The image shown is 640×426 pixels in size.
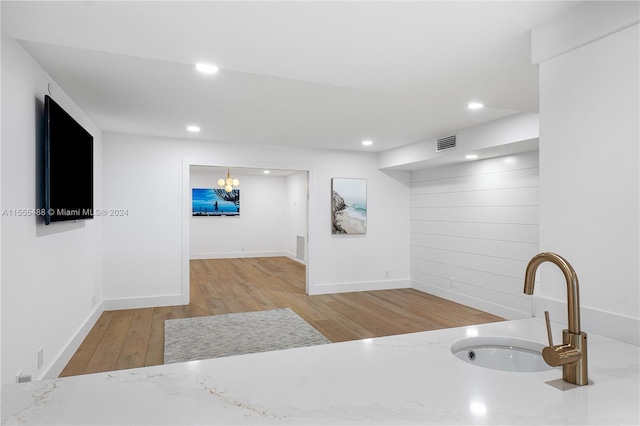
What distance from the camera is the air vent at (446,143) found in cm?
487

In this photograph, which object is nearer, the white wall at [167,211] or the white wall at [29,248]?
the white wall at [29,248]

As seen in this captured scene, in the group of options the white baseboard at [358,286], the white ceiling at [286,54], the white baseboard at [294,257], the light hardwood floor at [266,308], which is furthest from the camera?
the white baseboard at [294,257]

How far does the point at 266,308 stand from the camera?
5320mm

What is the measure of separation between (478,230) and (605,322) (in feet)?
13.0

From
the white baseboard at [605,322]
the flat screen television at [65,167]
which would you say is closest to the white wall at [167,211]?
the flat screen television at [65,167]

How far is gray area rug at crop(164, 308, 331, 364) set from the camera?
3.67 meters

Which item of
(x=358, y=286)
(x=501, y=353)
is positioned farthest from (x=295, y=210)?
(x=501, y=353)

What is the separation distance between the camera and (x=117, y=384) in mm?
1104

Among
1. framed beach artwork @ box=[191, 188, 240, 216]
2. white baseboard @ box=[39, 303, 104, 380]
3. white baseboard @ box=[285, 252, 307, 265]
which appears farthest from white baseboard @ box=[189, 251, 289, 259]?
white baseboard @ box=[39, 303, 104, 380]

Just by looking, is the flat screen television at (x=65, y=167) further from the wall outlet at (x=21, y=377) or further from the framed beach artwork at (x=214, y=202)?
the framed beach artwork at (x=214, y=202)

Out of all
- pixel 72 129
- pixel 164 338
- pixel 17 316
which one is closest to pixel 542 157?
pixel 17 316

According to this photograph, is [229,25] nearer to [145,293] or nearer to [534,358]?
[534,358]

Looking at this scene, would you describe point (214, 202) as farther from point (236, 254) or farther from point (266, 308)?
point (266, 308)

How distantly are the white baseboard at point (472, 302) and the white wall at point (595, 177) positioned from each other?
323cm
